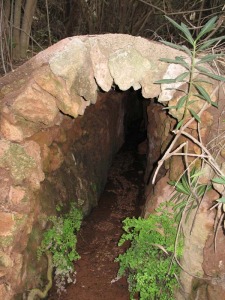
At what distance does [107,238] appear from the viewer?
5.47 meters

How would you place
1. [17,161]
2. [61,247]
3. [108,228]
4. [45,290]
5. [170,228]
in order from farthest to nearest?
[108,228] < [61,247] < [45,290] < [170,228] < [17,161]

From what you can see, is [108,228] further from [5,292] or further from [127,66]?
[127,66]

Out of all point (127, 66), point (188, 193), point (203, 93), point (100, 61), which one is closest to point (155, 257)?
point (188, 193)

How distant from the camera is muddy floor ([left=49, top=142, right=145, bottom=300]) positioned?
4.47 m

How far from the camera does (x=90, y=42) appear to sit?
3.15 metres

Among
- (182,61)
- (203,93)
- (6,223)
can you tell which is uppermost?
(182,61)

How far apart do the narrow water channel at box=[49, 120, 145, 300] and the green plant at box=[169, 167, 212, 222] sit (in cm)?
175

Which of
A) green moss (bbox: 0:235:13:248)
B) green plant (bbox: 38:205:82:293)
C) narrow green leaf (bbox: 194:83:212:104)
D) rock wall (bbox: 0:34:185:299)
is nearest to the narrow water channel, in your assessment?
green plant (bbox: 38:205:82:293)

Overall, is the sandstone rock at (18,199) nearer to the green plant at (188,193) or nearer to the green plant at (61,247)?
the green plant at (61,247)

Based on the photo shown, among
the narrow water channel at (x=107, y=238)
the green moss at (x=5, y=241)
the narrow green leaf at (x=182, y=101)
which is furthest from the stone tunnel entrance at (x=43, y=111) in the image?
the narrow water channel at (x=107, y=238)

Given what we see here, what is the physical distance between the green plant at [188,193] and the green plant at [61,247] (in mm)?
1726

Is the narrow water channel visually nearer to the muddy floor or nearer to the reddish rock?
the muddy floor

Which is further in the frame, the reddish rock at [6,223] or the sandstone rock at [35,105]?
the reddish rock at [6,223]

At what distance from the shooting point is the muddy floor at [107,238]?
176 inches
